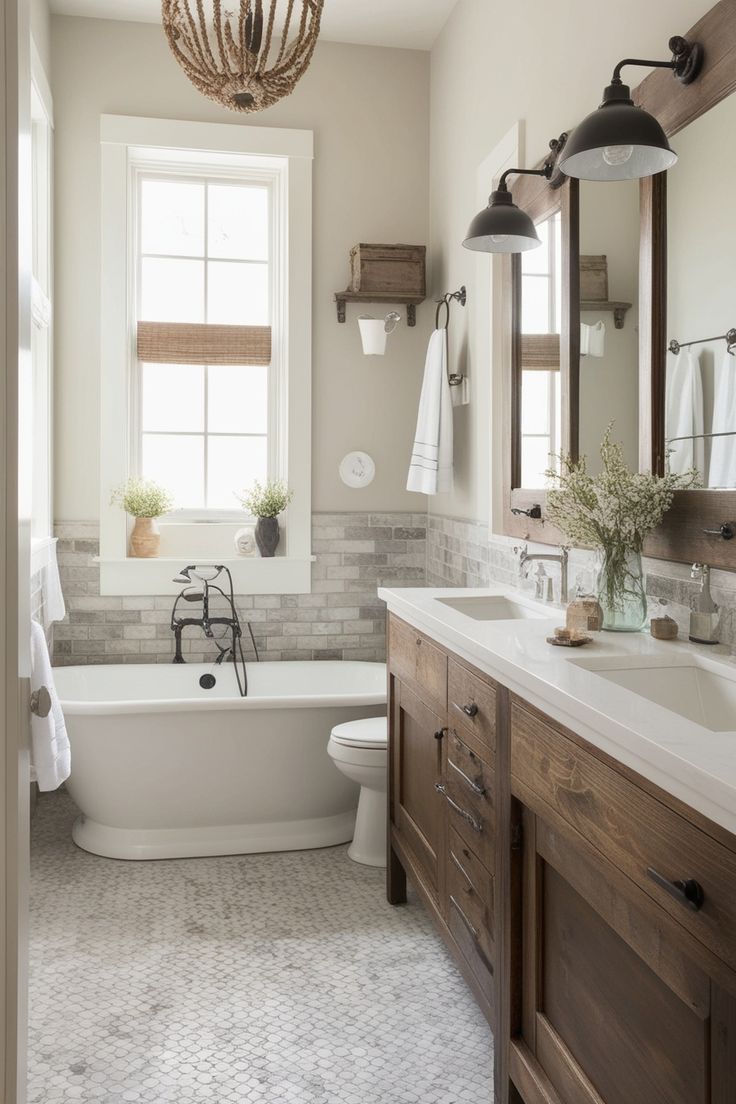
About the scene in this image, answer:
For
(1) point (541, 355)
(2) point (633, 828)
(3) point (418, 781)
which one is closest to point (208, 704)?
(3) point (418, 781)

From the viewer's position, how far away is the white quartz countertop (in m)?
1.15

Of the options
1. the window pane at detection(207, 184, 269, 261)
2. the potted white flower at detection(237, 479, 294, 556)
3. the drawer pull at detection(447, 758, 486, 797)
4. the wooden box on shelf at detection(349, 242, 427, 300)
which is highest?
the window pane at detection(207, 184, 269, 261)

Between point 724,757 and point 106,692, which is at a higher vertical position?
point 724,757

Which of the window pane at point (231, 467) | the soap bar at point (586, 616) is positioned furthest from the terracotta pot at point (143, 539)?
the soap bar at point (586, 616)

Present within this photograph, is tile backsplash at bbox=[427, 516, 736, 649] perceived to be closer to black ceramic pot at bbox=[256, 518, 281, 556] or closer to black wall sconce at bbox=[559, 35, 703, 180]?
black ceramic pot at bbox=[256, 518, 281, 556]

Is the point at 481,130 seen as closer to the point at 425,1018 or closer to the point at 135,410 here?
the point at 135,410

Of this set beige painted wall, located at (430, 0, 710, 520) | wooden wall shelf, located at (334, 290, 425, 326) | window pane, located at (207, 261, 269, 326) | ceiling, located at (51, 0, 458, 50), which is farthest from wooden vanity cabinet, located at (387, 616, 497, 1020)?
ceiling, located at (51, 0, 458, 50)

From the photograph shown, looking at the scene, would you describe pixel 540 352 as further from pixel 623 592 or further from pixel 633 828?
pixel 633 828

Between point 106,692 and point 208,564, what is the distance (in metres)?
0.73

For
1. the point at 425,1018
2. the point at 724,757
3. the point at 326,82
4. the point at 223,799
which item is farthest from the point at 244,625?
the point at 724,757

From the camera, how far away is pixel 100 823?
360 cm

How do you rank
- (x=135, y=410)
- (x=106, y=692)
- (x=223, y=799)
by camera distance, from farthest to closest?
(x=135, y=410), (x=106, y=692), (x=223, y=799)

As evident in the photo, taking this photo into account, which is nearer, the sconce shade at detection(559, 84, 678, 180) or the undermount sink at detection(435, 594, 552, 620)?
the sconce shade at detection(559, 84, 678, 180)

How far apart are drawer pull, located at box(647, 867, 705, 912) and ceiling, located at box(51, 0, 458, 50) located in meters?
3.92
